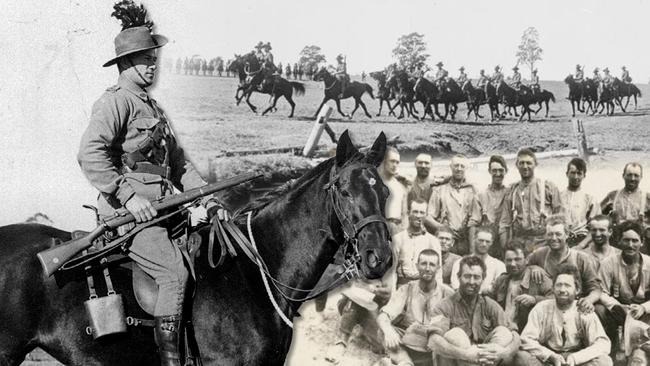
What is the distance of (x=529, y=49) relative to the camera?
955 cm

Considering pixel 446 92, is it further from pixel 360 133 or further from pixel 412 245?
pixel 412 245

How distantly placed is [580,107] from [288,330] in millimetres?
5422

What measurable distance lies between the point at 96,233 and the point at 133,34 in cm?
131

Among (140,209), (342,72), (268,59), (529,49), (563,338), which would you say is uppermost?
(529,49)

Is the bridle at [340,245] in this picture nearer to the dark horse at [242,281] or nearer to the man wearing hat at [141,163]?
the dark horse at [242,281]

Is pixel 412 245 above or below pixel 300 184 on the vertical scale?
below

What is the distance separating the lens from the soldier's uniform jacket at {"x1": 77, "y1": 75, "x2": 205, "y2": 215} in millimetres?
5121

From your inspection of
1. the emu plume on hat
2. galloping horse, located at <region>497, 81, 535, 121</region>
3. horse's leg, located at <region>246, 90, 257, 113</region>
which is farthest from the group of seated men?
the emu plume on hat

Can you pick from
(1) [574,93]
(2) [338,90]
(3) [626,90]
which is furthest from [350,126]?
(3) [626,90]

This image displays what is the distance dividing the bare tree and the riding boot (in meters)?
5.84

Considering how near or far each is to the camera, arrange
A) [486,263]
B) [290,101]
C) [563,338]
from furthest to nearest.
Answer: [290,101], [486,263], [563,338]

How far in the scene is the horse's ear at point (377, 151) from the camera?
5320 mm

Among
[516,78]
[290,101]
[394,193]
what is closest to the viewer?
[394,193]

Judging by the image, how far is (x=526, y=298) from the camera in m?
8.76
